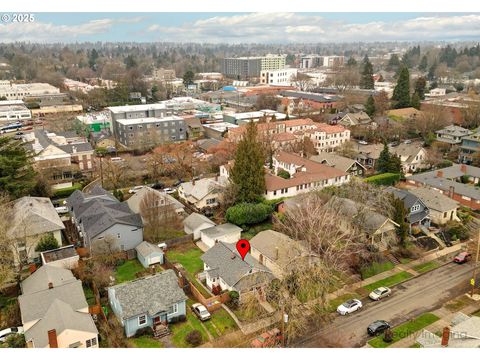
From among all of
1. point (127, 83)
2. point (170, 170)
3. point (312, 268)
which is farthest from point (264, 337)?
point (127, 83)

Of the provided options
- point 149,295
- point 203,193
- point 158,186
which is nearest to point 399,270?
point 149,295

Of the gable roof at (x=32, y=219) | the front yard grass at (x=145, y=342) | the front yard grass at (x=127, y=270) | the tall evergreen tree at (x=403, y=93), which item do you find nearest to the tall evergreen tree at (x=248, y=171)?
the front yard grass at (x=127, y=270)

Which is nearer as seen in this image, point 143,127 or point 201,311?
point 201,311

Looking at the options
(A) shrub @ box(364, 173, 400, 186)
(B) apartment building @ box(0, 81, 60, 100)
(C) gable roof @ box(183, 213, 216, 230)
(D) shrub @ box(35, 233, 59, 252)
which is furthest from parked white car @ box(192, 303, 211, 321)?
(B) apartment building @ box(0, 81, 60, 100)

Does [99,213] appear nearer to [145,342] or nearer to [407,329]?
[145,342]

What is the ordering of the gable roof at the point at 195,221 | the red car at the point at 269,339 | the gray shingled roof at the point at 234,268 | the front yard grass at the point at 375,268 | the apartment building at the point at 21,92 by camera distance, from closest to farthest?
the red car at the point at 269,339 < the gray shingled roof at the point at 234,268 < the front yard grass at the point at 375,268 < the gable roof at the point at 195,221 < the apartment building at the point at 21,92

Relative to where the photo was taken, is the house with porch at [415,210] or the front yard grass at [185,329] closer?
the front yard grass at [185,329]

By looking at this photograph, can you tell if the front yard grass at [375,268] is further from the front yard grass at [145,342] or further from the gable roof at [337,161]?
the gable roof at [337,161]
